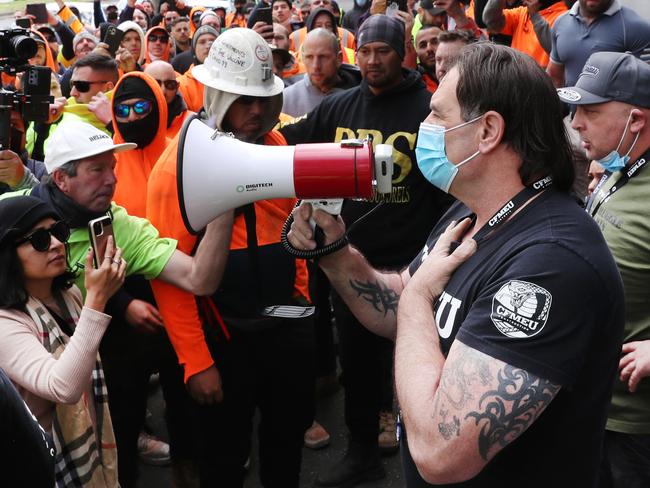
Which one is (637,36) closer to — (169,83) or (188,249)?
(169,83)

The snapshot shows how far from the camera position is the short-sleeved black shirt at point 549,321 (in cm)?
150

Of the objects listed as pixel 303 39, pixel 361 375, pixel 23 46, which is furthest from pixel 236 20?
pixel 361 375

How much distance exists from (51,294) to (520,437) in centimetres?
181

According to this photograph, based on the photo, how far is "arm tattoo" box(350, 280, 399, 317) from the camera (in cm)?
224

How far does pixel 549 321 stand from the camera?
1.49 meters

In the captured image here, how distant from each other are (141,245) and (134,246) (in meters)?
0.03

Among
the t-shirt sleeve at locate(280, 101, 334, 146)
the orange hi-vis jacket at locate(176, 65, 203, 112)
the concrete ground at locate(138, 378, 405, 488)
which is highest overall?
the t-shirt sleeve at locate(280, 101, 334, 146)

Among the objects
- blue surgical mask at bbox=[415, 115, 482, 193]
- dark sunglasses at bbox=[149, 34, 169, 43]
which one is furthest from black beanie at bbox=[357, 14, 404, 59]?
dark sunglasses at bbox=[149, 34, 169, 43]

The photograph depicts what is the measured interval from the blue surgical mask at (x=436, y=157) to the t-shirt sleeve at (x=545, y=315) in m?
0.37

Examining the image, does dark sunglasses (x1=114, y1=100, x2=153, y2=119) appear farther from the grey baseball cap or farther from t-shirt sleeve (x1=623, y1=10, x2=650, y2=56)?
t-shirt sleeve (x1=623, y1=10, x2=650, y2=56)

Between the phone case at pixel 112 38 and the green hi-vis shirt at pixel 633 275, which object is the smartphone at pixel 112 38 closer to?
the phone case at pixel 112 38

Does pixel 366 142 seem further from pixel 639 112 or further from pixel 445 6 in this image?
pixel 445 6

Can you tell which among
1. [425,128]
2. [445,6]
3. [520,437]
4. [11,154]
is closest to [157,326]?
[11,154]

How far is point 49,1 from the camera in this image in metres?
14.6
